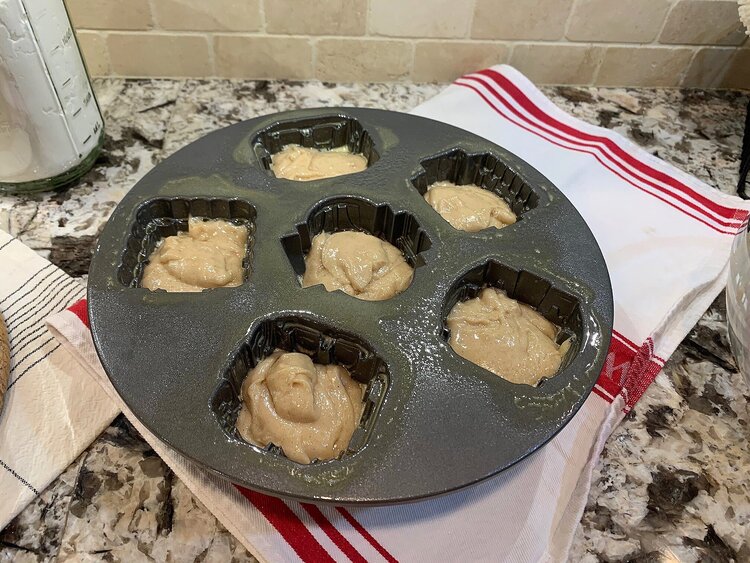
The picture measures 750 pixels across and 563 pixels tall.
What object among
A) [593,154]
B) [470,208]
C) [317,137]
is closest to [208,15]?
[317,137]

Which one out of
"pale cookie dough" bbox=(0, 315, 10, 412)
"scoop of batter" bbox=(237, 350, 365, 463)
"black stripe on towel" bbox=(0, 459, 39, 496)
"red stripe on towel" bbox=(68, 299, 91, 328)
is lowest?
"black stripe on towel" bbox=(0, 459, 39, 496)

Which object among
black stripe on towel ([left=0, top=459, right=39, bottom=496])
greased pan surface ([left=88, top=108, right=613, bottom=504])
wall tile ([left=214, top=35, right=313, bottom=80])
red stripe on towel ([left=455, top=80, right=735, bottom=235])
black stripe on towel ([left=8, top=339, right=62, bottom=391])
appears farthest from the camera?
wall tile ([left=214, top=35, right=313, bottom=80])

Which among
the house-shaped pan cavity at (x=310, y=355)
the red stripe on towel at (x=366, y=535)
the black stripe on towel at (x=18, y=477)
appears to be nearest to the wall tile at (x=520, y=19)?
the house-shaped pan cavity at (x=310, y=355)

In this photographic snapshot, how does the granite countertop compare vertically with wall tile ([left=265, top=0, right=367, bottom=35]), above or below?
below

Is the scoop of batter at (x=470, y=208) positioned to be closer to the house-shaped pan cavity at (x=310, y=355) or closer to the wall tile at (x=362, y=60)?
the house-shaped pan cavity at (x=310, y=355)

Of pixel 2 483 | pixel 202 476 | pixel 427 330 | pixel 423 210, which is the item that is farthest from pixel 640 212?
pixel 2 483

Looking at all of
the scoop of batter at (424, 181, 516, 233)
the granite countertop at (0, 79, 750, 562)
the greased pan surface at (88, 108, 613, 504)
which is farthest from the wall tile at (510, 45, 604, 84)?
the granite countertop at (0, 79, 750, 562)

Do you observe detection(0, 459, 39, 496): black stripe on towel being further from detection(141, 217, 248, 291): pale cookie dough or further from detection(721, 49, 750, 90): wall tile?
detection(721, 49, 750, 90): wall tile
